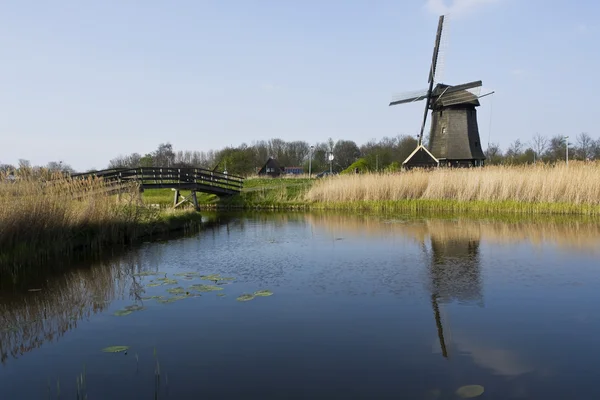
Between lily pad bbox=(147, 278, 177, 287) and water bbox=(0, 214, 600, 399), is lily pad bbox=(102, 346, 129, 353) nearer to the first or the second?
water bbox=(0, 214, 600, 399)

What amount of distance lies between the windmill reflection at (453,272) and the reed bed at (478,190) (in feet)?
22.6

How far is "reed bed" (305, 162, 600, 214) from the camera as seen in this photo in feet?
52.2

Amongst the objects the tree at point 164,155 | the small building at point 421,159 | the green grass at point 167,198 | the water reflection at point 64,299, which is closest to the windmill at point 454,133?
the small building at point 421,159

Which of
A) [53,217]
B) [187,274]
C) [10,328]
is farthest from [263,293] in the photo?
[53,217]

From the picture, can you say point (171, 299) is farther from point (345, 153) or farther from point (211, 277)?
point (345, 153)

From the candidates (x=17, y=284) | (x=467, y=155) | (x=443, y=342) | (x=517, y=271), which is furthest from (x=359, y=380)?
(x=467, y=155)

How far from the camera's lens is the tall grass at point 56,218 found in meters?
8.00

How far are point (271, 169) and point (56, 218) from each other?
1919 inches

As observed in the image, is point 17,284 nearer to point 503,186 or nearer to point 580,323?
point 580,323

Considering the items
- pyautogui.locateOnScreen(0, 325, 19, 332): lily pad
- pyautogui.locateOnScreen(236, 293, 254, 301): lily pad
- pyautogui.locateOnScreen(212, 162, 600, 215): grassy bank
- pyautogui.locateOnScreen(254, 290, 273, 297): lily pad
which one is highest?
pyautogui.locateOnScreen(212, 162, 600, 215): grassy bank

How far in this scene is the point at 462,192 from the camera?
18641 millimetres

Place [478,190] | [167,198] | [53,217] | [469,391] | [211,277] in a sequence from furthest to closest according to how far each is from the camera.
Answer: [167,198]
[478,190]
[53,217]
[211,277]
[469,391]

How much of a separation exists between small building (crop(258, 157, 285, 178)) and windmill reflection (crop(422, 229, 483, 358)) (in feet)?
154

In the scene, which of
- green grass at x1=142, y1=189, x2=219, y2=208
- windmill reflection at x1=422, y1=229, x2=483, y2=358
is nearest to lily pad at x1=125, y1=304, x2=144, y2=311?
windmill reflection at x1=422, y1=229, x2=483, y2=358
